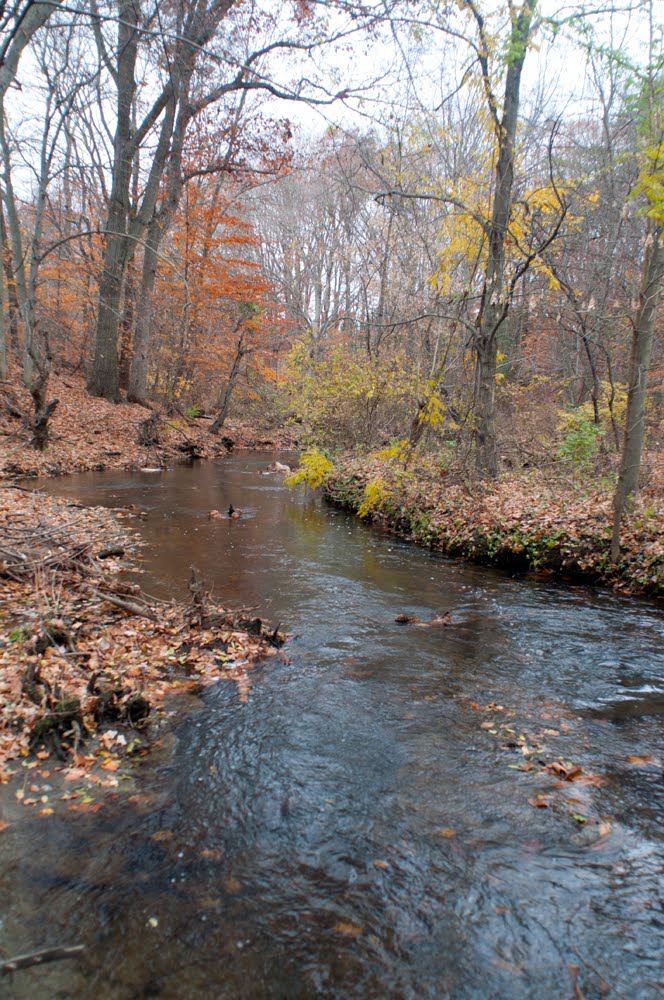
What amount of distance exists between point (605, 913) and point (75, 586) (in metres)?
5.65

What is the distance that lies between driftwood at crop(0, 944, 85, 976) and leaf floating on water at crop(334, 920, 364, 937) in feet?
3.69

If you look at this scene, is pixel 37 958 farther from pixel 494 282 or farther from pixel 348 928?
pixel 494 282

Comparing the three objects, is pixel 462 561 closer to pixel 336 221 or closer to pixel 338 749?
pixel 338 749

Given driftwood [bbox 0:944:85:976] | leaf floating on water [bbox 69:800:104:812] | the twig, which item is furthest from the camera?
the twig

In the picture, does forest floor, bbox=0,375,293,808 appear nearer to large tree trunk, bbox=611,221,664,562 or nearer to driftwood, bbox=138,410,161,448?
large tree trunk, bbox=611,221,664,562

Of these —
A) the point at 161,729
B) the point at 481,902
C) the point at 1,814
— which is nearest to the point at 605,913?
the point at 481,902

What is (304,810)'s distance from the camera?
3.33m

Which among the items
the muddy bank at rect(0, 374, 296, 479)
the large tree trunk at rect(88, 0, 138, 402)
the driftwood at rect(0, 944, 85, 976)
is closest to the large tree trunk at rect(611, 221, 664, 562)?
the driftwood at rect(0, 944, 85, 976)

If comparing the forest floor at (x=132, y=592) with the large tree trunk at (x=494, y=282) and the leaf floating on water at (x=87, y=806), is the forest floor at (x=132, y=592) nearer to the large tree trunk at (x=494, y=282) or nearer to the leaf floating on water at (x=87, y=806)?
the leaf floating on water at (x=87, y=806)

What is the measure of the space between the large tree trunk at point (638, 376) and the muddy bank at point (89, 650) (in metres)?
4.97

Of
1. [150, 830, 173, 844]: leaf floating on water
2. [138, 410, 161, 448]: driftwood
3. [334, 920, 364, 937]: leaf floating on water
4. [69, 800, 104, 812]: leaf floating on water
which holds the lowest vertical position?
[69, 800, 104, 812]: leaf floating on water

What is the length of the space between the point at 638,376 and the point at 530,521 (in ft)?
8.41

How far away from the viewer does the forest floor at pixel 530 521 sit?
7.62 m

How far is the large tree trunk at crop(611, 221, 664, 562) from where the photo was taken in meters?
7.06
